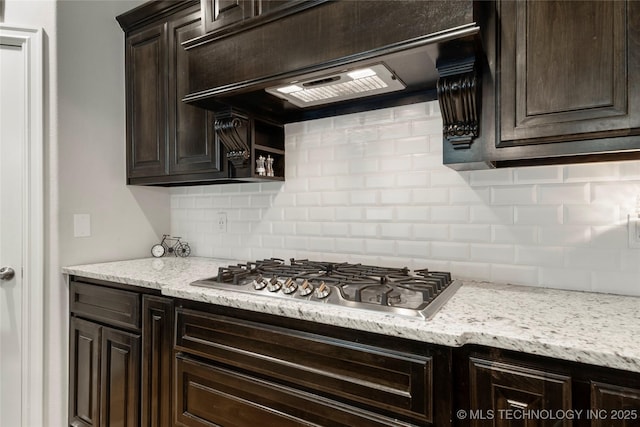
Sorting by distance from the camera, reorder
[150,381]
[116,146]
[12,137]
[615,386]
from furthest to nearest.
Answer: [116,146] → [12,137] → [150,381] → [615,386]

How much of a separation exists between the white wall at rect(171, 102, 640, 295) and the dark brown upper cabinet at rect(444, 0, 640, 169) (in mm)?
226

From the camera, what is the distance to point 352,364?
1.08 metres

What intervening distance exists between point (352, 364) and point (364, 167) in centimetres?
100

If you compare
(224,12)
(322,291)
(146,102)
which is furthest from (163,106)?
(322,291)

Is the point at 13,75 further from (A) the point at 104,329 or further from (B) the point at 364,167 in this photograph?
(B) the point at 364,167

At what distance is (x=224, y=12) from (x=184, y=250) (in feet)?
5.01

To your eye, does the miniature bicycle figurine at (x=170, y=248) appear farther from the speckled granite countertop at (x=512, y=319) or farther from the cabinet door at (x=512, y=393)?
the cabinet door at (x=512, y=393)

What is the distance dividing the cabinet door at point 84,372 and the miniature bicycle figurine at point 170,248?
600 mm

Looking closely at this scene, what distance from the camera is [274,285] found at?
1354 millimetres

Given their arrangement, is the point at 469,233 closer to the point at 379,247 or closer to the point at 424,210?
the point at 424,210

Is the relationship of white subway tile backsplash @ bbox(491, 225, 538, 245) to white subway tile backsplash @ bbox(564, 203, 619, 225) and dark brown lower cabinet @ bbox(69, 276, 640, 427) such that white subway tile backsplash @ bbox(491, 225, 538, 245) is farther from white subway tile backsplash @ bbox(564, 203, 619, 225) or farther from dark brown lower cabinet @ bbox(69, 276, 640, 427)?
dark brown lower cabinet @ bbox(69, 276, 640, 427)

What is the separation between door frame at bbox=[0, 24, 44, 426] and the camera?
6.38ft

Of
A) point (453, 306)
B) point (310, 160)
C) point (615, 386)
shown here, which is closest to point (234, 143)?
point (310, 160)

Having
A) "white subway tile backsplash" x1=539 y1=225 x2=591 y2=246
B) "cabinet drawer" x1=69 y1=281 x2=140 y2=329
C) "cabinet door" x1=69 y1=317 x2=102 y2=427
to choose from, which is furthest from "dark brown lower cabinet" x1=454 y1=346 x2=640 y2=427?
"cabinet door" x1=69 y1=317 x2=102 y2=427
